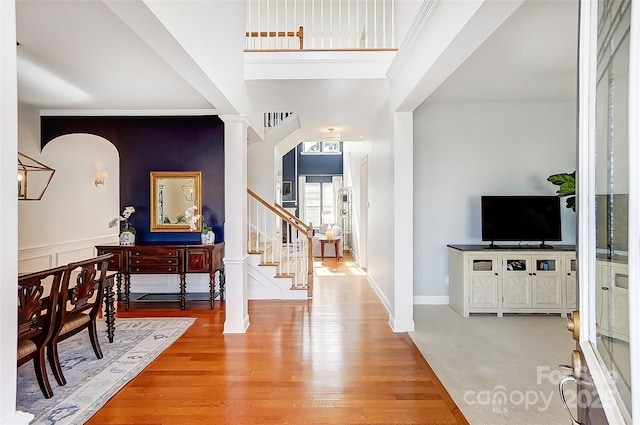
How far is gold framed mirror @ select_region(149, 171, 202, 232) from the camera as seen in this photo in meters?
4.89

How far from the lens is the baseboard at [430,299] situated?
15.2 feet

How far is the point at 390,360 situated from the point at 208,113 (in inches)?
151

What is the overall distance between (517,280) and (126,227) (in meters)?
5.23

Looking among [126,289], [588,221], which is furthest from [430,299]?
[126,289]

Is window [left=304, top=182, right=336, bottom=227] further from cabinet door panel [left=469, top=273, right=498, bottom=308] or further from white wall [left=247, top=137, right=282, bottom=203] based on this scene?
cabinet door panel [left=469, top=273, right=498, bottom=308]

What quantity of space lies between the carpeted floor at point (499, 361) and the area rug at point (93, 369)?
2.52 metres

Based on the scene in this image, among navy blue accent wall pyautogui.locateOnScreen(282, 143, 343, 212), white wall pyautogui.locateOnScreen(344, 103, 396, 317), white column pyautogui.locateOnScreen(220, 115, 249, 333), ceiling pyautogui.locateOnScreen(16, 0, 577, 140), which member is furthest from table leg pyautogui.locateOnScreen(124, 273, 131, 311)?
navy blue accent wall pyautogui.locateOnScreen(282, 143, 343, 212)

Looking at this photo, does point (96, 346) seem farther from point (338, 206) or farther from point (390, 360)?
point (338, 206)

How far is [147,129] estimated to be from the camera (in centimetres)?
490

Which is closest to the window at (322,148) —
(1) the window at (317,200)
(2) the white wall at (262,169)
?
(1) the window at (317,200)

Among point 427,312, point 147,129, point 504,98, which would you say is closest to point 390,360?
point 427,312

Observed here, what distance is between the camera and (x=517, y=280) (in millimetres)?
4109

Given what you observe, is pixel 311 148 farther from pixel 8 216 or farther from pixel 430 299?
pixel 8 216

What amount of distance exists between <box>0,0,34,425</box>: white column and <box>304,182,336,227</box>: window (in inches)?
421
